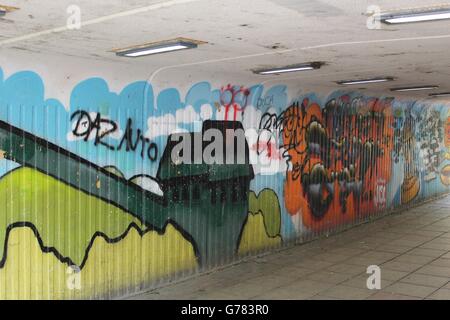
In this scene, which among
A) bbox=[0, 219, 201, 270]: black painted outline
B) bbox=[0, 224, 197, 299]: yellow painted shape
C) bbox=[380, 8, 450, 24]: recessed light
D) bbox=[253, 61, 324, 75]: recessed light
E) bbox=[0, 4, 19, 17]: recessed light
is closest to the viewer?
bbox=[0, 4, 19, 17]: recessed light

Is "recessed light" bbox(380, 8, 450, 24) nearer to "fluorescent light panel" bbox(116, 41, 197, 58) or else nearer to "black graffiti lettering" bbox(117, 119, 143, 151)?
"fluorescent light panel" bbox(116, 41, 197, 58)

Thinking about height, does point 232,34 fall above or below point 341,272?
above

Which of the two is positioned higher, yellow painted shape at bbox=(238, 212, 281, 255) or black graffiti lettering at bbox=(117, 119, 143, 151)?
black graffiti lettering at bbox=(117, 119, 143, 151)

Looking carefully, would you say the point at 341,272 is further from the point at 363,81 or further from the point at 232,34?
the point at 232,34

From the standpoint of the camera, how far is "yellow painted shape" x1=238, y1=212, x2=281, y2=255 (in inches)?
360

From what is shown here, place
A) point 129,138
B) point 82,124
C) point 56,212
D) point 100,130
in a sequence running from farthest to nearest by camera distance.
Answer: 1. point 129,138
2. point 100,130
3. point 82,124
4. point 56,212

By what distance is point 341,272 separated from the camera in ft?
27.7

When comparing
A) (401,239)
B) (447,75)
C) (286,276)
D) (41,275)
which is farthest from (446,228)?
(41,275)

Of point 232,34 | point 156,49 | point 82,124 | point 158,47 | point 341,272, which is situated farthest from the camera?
point 341,272

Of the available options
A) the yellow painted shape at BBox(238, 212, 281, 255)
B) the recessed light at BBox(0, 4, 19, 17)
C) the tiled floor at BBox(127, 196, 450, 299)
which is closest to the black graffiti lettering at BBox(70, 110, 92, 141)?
the recessed light at BBox(0, 4, 19, 17)

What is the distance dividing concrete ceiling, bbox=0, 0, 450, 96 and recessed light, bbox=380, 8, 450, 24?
16 cm

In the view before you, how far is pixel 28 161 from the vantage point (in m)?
5.88

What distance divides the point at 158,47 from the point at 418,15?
2802mm

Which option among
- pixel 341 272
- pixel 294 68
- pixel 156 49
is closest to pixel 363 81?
pixel 294 68
